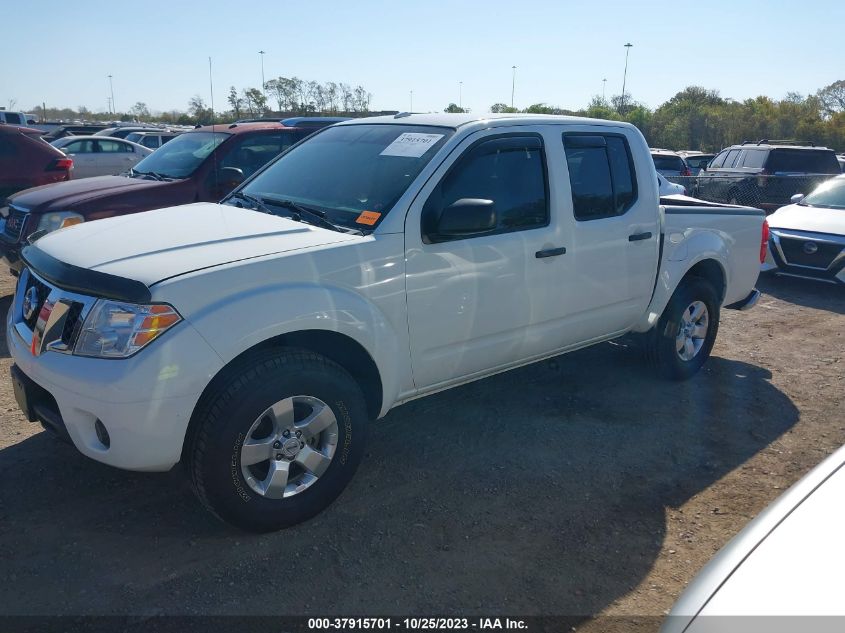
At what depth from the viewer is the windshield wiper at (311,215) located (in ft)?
12.0

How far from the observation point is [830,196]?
9.75 metres

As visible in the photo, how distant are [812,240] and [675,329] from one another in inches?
181

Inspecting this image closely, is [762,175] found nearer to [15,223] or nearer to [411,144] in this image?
[411,144]

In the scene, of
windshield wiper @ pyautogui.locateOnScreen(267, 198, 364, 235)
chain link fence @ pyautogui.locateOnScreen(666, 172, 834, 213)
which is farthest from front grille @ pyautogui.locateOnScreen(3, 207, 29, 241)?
chain link fence @ pyautogui.locateOnScreen(666, 172, 834, 213)

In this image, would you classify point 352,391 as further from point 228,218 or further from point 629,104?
point 629,104

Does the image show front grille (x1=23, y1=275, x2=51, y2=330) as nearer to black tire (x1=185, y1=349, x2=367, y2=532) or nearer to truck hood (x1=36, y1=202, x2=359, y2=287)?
truck hood (x1=36, y1=202, x2=359, y2=287)

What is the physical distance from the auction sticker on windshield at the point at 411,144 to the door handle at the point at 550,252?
0.89 meters

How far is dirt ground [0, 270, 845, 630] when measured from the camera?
2.98 metres

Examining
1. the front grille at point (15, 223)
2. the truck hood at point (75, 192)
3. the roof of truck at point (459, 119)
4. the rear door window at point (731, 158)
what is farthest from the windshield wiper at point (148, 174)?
the rear door window at point (731, 158)

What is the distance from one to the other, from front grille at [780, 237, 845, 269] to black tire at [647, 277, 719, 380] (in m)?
3.94

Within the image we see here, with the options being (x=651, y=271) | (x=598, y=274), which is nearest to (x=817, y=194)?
(x=651, y=271)

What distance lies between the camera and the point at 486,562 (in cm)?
322

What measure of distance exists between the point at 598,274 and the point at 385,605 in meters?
2.58

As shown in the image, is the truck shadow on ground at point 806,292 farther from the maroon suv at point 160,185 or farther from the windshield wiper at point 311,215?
the windshield wiper at point 311,215
